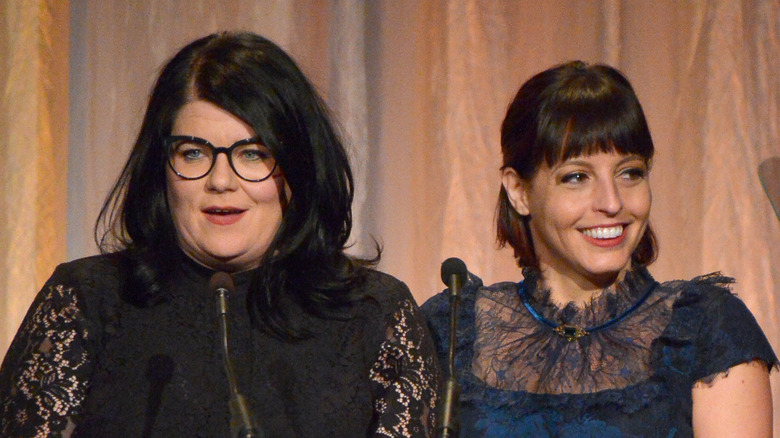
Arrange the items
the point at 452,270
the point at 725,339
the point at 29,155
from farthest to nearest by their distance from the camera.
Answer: the point at 29,155
the point at 725,339
the point at 452,270

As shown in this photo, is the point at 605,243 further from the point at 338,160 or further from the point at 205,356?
the point at 205,356

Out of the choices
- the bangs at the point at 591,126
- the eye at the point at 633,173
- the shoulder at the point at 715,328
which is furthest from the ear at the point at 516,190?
the shoulder at the point at 715,328

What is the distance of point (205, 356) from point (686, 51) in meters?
1.90

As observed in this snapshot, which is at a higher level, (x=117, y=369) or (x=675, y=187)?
(x=675, y=187)

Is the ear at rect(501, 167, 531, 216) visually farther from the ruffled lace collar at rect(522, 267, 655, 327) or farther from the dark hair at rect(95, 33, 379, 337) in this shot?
the dark hair at rect(95, 33, 379, 337)

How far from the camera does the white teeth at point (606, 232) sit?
2191 millimetres

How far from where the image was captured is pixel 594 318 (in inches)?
88.7

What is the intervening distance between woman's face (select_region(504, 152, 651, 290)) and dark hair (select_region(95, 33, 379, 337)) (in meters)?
0.45

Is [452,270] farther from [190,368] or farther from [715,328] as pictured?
[715,328]

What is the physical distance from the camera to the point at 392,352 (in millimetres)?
2004

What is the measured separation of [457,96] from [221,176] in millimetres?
1350

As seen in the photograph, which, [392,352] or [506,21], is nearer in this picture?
[392,352]

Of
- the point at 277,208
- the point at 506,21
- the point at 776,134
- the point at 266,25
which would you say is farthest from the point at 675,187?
the point at 277,208

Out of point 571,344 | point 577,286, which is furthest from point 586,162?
point 571,344
